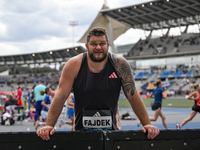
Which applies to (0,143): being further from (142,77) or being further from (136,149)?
(142,77)

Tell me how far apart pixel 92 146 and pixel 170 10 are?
50226mm

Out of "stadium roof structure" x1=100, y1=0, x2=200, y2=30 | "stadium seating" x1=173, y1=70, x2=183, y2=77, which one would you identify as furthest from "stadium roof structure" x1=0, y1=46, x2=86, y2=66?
"stadium seating" x1=173, y1=70, x2=183, y2=77

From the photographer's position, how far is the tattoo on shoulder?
9.07ft

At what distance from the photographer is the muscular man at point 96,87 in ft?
8.58

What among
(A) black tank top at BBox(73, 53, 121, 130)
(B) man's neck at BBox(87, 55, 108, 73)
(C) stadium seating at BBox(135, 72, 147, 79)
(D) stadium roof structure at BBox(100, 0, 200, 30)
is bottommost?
(C) stadium seating at BBox(135, 72, 147, 79)

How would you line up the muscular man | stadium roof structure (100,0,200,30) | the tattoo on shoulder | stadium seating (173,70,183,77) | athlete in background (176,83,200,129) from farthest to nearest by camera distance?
stadium seating (173,70,183,77)
stadium roof structure (100,0,200,30)
athlete in background (176,83,200,129)
the tattoo on shoulder
the muscular man

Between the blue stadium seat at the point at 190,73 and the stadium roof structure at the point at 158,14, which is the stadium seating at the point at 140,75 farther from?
the stadium roof structure at the point at 158,14

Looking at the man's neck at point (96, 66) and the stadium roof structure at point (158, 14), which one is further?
the stadium roof structure at point (158, 14)

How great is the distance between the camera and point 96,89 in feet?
8.68

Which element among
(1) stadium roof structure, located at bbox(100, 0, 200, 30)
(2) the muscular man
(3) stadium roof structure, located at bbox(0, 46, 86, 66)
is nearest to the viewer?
(2) the muscular man

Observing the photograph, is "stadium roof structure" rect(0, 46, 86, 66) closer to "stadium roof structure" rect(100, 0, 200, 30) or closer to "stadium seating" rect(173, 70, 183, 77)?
"stadium roof structure" rect(100, 0, 200, 30)

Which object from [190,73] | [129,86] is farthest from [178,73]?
[129,86]

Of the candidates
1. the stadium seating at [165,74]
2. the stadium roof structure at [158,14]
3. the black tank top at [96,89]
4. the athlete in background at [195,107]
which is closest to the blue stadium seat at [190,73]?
the stadium seating at [165,74]

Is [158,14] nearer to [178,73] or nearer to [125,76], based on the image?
[178,73]
